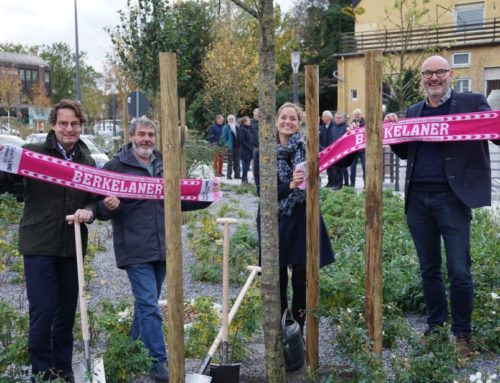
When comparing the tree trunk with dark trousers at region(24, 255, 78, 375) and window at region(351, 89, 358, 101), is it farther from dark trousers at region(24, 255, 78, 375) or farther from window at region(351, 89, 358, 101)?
window at region(351, 89, 358, 101)

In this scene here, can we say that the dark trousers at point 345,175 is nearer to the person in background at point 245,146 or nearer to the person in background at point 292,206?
the person in background at point 245,146

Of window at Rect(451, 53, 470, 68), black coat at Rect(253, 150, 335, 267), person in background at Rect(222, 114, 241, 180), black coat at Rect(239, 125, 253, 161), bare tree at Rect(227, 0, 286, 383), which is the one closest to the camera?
bare tree at Rect(227, 0, 286, 383)

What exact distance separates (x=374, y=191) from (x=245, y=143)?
A: 14.5 metres

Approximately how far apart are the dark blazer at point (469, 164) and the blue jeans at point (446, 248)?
0.33ft

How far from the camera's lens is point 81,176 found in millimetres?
4191

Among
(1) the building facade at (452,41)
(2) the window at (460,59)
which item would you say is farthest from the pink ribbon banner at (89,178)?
(2) the window at (460,59)

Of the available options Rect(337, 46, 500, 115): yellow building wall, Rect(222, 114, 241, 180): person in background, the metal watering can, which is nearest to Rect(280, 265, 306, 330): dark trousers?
the metal watering can

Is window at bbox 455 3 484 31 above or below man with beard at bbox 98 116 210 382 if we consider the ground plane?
above

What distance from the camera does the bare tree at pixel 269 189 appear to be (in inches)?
142

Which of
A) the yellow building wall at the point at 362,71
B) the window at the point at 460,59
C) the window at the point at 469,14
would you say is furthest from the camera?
the window at the point at 469,14

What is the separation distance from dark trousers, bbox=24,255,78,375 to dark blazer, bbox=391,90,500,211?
2620mm

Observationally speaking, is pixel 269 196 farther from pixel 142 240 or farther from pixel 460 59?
pixel 460 59

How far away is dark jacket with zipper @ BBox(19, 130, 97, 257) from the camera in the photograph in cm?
405

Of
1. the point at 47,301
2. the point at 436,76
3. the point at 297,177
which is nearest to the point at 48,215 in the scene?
the point at 47,301
